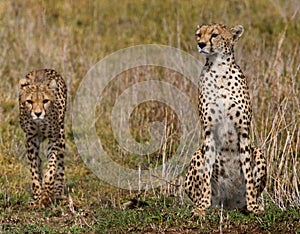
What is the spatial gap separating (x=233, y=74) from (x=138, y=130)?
229 centimetres

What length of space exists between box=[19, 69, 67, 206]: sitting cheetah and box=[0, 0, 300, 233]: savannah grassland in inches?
6.0

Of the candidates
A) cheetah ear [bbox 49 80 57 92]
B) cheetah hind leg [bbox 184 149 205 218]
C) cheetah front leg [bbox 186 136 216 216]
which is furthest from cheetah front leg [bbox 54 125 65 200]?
cheetah front leg [bbox 186 136 216 216]

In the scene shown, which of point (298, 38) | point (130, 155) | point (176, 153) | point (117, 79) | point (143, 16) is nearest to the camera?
point (176, 153)

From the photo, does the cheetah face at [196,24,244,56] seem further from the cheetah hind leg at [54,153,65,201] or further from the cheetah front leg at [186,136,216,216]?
the cheetah hind leg at [54,153,65,201]

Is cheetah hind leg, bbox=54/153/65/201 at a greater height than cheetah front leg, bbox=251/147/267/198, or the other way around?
cheetah front leg, bbox=251/147/267/198

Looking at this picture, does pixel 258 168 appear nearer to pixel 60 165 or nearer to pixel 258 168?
pixel 258 168

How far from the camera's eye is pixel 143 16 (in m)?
10.6

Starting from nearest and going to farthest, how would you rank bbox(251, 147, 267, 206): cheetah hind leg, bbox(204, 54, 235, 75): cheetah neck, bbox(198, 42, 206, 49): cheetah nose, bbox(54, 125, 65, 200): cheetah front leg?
bbox(198, 42, 206, 49): cheetah nose, bbox(204, 54, 235, 75): cheetah neck, bbox(251, 147, 267, 206): cheetah hind leg, bbox(54, 125, 65, 200): cheetah front leg

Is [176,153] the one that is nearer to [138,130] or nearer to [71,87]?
[138,130]

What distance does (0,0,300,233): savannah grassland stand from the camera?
494 centimetres

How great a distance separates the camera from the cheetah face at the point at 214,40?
193 inches

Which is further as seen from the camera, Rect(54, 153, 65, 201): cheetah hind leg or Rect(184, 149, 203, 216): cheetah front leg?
Rect(54, 153, 65, 201): cheetah hind leg

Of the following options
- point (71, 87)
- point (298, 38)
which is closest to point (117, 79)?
point (71, 87)

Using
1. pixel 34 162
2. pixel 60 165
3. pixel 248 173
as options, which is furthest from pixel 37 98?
pixel 248 173
